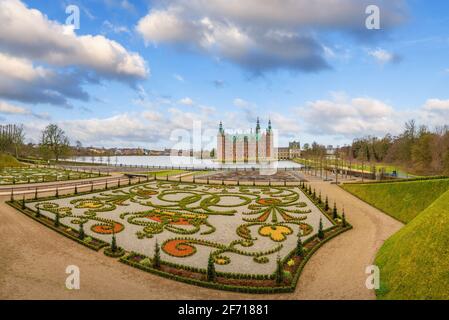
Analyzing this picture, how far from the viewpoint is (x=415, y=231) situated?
16.5m

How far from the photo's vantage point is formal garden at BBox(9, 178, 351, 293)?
15.5m

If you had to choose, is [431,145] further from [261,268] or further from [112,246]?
[112,246]

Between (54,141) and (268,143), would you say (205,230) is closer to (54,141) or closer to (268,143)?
(54,141)

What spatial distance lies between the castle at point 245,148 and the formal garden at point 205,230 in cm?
10982

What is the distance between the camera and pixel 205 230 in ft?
76.6

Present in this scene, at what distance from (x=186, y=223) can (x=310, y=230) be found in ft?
A: 34.4

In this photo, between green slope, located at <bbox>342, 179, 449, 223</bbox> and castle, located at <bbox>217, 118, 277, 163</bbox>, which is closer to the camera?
green slope, located at <bbox>342, 179, 449, 223</bbox>

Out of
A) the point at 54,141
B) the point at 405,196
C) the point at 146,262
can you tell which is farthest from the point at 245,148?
the point at 146,262

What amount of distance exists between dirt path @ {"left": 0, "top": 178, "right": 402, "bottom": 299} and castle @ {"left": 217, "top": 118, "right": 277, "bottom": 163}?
127589 mm

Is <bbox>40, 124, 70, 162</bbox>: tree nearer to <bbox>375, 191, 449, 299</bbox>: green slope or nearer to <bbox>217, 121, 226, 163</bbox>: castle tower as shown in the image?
<bbox>217, 121, 226, 163</bbox>: castle tower

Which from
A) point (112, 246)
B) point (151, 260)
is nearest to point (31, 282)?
point (112, 246)

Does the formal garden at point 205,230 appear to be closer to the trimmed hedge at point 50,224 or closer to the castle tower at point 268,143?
the trimmed hedge at point 50,224

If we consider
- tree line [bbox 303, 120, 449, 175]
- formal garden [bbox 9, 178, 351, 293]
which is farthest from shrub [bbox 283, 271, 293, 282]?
tree line [bbox 303, 120, 449, 175]

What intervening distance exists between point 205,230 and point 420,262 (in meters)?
14.7
